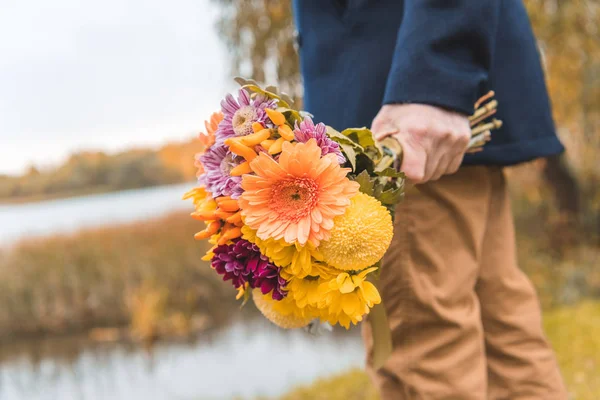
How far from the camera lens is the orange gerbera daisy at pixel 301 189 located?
65cm

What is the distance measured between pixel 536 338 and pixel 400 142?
23.5 inches

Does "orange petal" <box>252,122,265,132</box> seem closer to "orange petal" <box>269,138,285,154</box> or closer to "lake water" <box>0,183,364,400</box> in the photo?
"orange petal" <box>269,138,285,154</box>

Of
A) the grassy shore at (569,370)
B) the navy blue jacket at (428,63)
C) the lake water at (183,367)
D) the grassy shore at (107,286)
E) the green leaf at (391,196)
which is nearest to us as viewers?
the green leaf at (391,196)

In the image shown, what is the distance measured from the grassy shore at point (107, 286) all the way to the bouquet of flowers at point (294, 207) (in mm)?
4014

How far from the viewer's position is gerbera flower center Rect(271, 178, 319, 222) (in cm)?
66

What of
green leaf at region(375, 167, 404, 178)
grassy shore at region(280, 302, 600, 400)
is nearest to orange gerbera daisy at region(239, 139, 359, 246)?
green leaf at region(375, 167, 404, 178)

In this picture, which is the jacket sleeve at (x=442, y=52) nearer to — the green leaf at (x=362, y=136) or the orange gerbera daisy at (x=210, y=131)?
the green leaf at (x=362, y=136)

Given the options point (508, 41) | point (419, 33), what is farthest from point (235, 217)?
point (508, 41)

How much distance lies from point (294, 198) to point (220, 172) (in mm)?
134

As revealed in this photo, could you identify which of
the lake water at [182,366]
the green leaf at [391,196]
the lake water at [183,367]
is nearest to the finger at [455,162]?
the green leaf at [391,196]

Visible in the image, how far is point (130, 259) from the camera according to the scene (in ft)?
17.2

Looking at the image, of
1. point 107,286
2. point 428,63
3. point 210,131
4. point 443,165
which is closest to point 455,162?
point 443,165

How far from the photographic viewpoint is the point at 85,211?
6.57 metres

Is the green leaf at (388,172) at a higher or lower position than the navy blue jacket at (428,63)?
lower
